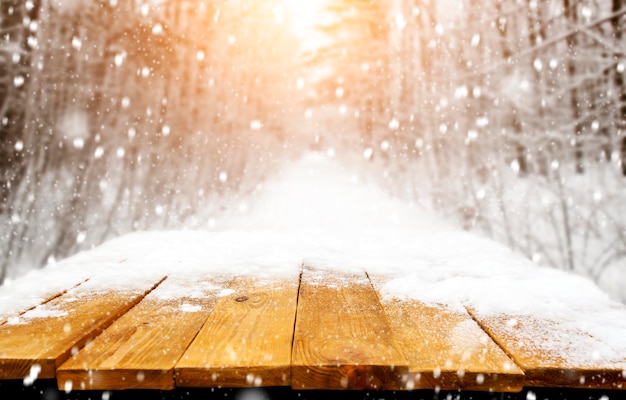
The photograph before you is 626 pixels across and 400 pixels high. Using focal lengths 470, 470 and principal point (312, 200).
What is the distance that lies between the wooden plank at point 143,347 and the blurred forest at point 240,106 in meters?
1.88

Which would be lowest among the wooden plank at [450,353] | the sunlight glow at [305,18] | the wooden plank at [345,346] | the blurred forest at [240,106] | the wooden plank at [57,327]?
the wooden plank at [450,353]

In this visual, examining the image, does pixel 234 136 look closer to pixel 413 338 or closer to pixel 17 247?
pixel 17 247

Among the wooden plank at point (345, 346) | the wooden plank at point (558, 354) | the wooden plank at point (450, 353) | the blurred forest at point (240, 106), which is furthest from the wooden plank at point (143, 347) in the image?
the blurred forest at point (240, 106)

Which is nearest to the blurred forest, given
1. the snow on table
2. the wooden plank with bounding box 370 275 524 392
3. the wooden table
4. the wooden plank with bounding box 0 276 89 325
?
the snow on table

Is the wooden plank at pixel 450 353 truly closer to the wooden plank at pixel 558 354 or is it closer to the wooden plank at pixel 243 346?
the wooden plank at pixel 558 354

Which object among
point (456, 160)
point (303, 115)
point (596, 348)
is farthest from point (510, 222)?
point (596, 348)

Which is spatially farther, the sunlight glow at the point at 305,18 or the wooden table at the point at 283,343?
the sunlight glow at the point at 305,18

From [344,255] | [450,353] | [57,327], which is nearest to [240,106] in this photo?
[344,255]

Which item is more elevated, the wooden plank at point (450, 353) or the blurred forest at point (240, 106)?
the blurred forest at point (240, 106)

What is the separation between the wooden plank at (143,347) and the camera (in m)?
0.89

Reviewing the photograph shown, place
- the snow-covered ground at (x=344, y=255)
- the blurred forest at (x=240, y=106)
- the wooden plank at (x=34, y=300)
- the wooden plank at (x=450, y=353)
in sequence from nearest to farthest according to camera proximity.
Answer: the wooden plank at (x=450, y=353)
the wooden plank at (x=34, y=300)
the snow-covered ground at (x=344, y=255)
the blurred forest at (x=240, y=106)

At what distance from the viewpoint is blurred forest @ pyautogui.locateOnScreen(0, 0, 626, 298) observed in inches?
122

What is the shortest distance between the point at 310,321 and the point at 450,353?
13.5 inches

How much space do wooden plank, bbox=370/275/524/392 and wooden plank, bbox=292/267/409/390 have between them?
4cm
